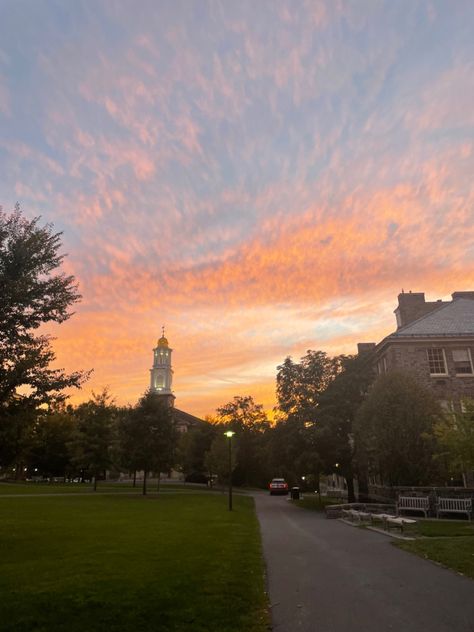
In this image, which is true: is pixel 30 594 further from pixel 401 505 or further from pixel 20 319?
pixel 401 505

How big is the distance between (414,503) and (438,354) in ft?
46.7

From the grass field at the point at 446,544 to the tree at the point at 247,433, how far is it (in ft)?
169

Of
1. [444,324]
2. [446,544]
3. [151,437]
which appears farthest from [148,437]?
[446,544]

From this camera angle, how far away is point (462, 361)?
34562mm

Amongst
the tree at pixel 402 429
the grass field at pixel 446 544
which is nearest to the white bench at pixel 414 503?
the tree at pixel 402 429

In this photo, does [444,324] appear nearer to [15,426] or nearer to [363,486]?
[363,486]

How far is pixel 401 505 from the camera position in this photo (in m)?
24.1

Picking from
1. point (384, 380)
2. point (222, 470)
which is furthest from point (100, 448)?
point (384, 380)

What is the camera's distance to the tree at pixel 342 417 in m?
32.4

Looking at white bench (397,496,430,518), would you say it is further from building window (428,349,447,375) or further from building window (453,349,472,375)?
building window (453,349,472,375)

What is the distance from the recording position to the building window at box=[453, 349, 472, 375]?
113 ft

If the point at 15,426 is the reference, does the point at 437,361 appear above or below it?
above

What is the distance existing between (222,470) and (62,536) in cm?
4161

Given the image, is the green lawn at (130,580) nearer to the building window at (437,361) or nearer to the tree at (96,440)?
the building window at (437,361)
